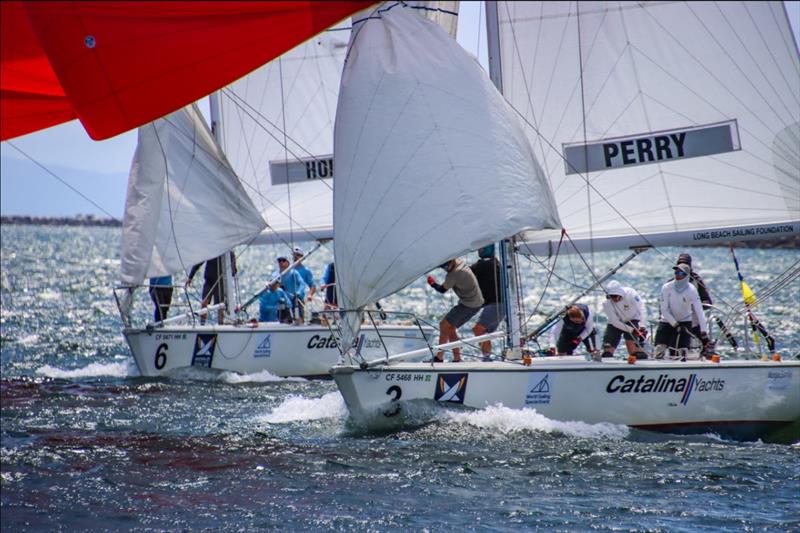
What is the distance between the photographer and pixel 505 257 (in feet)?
42.3

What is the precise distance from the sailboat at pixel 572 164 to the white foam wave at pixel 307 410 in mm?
1545

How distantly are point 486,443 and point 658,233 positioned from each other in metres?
3.54

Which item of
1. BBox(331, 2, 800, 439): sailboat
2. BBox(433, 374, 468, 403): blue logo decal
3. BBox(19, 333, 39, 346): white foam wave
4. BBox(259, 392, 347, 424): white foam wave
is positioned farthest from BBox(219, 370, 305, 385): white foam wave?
BBox(19, 333, 39, 346): white foam wave

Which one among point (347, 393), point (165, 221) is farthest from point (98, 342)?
point (347, 393)

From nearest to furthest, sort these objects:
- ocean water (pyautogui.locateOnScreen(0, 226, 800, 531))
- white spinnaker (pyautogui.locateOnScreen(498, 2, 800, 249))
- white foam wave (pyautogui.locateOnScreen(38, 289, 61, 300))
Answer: ocean water (pyautogui.locateOnScreen(0, 226, 800, 531)) → white spinnaker (pyautogui.locateOnScreen(498, 2, 800, 249)) → white foam wave (pyautogui.locateOnScreen(38, 289, 61, 300))

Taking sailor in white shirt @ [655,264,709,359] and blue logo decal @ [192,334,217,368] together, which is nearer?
sailor in white shirt @ [655,264,709,359]

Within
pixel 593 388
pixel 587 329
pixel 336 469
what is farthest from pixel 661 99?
pixel 336 469

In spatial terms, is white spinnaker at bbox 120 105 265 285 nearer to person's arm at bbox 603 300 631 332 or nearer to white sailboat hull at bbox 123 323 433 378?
white sailboat hull at bbox 123 323 433 378

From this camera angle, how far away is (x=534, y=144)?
13.7m

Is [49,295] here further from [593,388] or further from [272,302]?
[593,388]

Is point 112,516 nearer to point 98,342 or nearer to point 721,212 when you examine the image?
point 721,212

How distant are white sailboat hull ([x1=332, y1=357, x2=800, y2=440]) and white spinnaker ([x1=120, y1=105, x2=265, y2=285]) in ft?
22.2

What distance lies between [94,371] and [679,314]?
36.2ft

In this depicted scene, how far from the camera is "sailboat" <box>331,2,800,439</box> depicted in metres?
11.7
